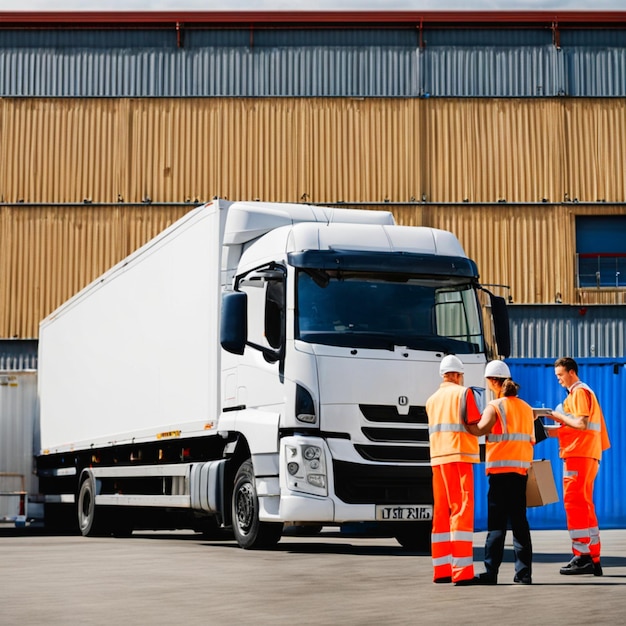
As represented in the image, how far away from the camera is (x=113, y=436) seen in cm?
1750

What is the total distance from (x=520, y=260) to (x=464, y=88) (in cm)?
478

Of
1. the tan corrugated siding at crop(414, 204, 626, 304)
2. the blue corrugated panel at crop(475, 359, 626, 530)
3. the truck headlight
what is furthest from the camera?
the tan corrugated siding at crop(414, 204, 626, 304)


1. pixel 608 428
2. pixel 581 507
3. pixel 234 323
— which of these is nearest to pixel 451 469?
pixel 581 507

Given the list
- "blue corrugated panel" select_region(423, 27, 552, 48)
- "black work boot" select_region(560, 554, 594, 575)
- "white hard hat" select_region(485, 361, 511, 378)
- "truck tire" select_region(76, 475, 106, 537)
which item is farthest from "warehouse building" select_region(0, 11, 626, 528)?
"white hard hat" select_region(485, 361, 511, 378)

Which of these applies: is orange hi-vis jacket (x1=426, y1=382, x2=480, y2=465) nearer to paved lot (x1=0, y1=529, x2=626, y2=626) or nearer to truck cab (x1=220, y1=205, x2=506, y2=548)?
paved lot (x1=0, y1=529, x2=626, y2=626)

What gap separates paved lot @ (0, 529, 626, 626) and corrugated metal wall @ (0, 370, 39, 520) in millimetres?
7120

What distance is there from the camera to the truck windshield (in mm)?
12539

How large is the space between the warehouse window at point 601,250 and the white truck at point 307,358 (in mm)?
17929

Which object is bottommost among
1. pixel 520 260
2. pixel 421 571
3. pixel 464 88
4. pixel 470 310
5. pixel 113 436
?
pixel 421 571

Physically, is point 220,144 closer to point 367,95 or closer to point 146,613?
point 367,95

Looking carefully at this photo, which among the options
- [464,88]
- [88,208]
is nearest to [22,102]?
[88,208]

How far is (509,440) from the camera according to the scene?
9.85 meters

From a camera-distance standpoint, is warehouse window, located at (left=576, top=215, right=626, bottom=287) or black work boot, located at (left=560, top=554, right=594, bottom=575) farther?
warehouse window, located at (left=576, top=215, right=626, bottom=287)

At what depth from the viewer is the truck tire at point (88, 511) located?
1841 centimetres
